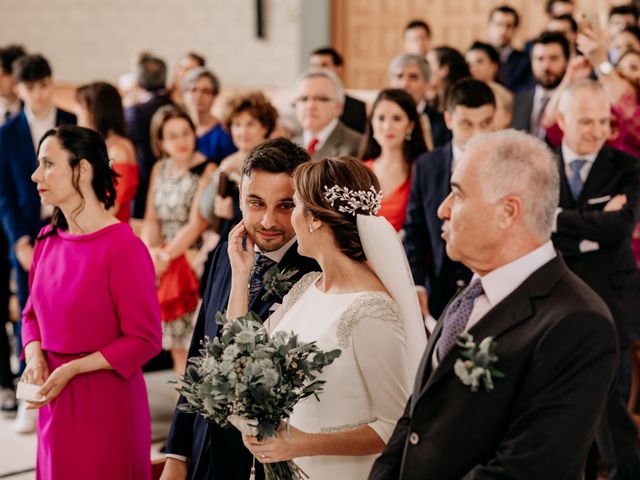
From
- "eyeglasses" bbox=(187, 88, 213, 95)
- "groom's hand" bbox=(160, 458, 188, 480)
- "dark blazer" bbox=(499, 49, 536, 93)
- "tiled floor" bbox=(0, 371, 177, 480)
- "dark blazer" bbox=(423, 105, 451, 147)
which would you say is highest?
"dark blazer" bbox=(499, 49, 536, 93)

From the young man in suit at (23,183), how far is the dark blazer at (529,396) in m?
4.39

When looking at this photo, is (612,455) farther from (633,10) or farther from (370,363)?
(633,10)

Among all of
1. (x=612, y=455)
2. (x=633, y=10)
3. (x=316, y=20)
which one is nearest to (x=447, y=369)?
(x=612, y=455)

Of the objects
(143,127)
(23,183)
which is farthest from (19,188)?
(143,127)

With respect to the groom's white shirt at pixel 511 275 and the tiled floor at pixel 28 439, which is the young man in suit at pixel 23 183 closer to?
the tiled floor at pixel 28 439

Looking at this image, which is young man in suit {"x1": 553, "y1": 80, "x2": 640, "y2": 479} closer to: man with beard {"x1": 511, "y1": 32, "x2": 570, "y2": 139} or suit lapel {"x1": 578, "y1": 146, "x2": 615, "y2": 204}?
suit lapel {"x1": 578, "y1": 146, "x2": 615, "y2": 204}

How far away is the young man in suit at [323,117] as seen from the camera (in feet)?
19.6

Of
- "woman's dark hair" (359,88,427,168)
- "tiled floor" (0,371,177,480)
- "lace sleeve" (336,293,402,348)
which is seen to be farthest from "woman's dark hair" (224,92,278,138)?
"lace sleeve" (336,293,402,348)

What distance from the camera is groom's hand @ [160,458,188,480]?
304cm

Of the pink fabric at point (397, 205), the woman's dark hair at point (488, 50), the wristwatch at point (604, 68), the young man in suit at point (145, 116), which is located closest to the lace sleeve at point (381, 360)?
the pink fabric at point (397, 205)

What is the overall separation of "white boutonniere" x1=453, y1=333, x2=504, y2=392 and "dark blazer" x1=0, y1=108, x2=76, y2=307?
4.57 m

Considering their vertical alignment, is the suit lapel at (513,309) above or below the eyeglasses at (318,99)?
below

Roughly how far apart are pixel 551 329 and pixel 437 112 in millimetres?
4934

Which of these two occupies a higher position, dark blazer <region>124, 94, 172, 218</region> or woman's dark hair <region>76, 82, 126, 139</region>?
woman's dark hair <region>76, 82, 126, 139</region>
